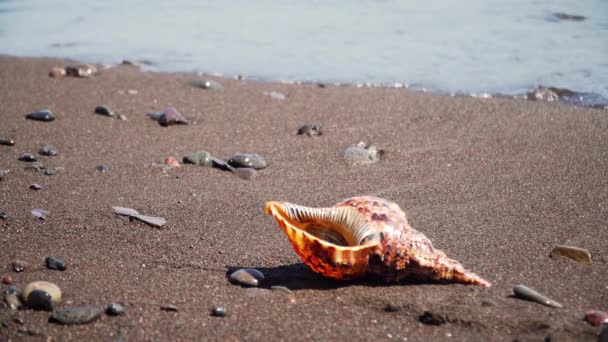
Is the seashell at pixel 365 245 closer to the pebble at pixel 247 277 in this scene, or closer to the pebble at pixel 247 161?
the pebble at pixel 247 277

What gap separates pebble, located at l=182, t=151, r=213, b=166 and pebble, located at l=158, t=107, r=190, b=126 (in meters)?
0.87

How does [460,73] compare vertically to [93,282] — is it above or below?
above

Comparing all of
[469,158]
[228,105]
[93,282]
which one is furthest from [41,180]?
[469,158]

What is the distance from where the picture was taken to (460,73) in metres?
7.46

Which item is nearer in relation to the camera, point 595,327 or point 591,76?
point 595,327

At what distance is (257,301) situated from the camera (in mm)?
3434

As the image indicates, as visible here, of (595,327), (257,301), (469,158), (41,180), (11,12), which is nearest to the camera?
(595,327)

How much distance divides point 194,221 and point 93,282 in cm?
92

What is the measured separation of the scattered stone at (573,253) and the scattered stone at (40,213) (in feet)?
8.85


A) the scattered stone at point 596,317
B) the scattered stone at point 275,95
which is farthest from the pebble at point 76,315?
the scattered stone at point 275,95

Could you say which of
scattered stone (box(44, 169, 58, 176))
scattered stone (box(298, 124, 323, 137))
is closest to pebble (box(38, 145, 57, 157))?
scattered stone (box(44, 169, 58, 176))

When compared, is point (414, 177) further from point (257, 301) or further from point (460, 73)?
point (460, 73)

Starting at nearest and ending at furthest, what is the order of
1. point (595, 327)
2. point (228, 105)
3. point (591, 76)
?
1. point (595, 327)
2. point (228, 105)
3. point (591, 76)

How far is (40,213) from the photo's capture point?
4.37 m
